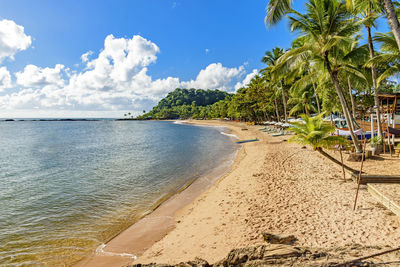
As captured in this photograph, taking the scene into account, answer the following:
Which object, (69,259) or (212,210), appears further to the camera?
(212,210)

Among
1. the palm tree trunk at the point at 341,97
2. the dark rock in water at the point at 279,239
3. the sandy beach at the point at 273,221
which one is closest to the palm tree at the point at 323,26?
the palm tree trunk at the point at 341,97

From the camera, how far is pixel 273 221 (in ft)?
21.5

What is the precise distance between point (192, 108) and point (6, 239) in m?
142

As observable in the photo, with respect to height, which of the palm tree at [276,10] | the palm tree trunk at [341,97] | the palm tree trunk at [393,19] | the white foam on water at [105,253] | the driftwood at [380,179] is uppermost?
the palm tree at [276,10]

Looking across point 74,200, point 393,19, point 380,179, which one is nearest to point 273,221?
point 380,179

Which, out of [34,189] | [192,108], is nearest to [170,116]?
[192,108]

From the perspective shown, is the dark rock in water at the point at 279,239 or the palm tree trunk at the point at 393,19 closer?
the dark rock in water at the point at 279,239

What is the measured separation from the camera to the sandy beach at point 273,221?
521 cm

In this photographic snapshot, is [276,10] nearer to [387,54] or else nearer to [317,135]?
[317,135]

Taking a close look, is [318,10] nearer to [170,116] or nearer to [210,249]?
[210,249]

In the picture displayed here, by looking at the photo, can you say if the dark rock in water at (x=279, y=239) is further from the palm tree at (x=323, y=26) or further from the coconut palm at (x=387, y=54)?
the coconut palm at (x=387, y=54)

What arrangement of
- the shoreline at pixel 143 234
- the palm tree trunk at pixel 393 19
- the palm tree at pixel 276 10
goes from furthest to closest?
the palm tree at pixel 276 10, the shoreline at pixel 143 234, the palm tree trunk at pixel 393 19

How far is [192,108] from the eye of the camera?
147625 millimetres

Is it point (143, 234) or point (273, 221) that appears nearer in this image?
point (273, 221)
